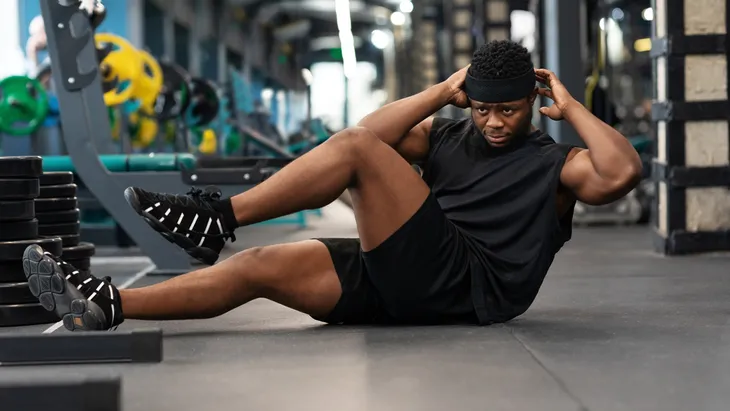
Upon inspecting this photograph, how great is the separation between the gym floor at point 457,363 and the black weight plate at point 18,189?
1.38 feet

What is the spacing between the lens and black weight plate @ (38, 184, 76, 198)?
3924 millimetres

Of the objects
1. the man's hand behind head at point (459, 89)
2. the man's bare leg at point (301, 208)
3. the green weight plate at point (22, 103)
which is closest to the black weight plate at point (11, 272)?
the man's bare leg at point (301, 208)

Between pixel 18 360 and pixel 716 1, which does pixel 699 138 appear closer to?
pixel 716 1

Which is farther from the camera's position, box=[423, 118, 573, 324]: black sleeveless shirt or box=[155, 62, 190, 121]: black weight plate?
box=[155, 62, 190, 121]: black weight plate

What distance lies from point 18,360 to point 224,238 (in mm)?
558

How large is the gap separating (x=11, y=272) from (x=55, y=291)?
3.05ft

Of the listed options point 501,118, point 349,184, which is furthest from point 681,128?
point 349,184

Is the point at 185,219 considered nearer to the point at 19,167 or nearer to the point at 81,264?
the point at 19,167

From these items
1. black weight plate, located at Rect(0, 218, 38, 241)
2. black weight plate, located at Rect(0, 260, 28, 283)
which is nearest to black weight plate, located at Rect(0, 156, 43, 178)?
black weight plate, located at Rect(0, 218, 38, 241)

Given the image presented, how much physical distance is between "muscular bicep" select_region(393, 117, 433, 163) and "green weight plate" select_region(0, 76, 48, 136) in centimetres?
450

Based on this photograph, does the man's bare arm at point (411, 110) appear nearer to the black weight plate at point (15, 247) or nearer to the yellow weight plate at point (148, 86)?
the black weight plate at point (15, 247)

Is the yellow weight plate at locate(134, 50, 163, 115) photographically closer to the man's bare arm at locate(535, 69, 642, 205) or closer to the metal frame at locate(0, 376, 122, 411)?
the man's bare arm at locate(535, 69, 642, 205)

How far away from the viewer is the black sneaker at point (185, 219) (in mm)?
2660

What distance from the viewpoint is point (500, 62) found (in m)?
2.82
